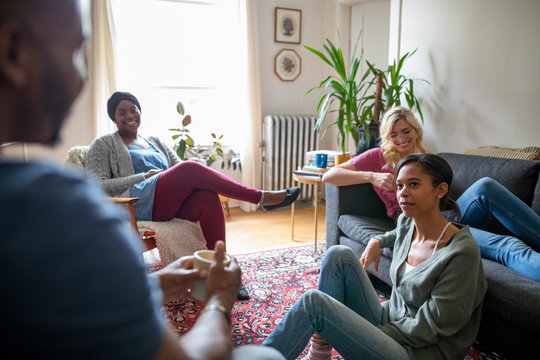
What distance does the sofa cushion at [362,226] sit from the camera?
1.99 meters

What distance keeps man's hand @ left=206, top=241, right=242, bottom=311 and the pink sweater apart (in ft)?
5.41

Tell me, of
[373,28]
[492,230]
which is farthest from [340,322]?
[373,28]

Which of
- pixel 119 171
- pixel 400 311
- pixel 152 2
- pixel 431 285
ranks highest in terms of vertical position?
pixel 152 2

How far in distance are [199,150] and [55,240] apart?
3357 millimetres

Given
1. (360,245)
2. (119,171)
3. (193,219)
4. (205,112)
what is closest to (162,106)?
(205,112)

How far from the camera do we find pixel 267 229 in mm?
3438

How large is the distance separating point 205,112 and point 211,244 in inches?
86.5

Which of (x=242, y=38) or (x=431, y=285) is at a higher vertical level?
(x=242, y=38)

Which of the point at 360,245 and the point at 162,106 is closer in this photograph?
the point at 360,245

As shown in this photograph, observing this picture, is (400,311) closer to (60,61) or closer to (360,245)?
(360,245)

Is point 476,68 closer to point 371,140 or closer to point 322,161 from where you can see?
point 371,140

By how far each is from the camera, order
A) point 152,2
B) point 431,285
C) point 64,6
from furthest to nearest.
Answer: point 152,2 → point 431,285 → point 64,6

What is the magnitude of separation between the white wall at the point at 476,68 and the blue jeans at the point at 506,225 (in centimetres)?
91

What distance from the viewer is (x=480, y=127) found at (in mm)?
2613
